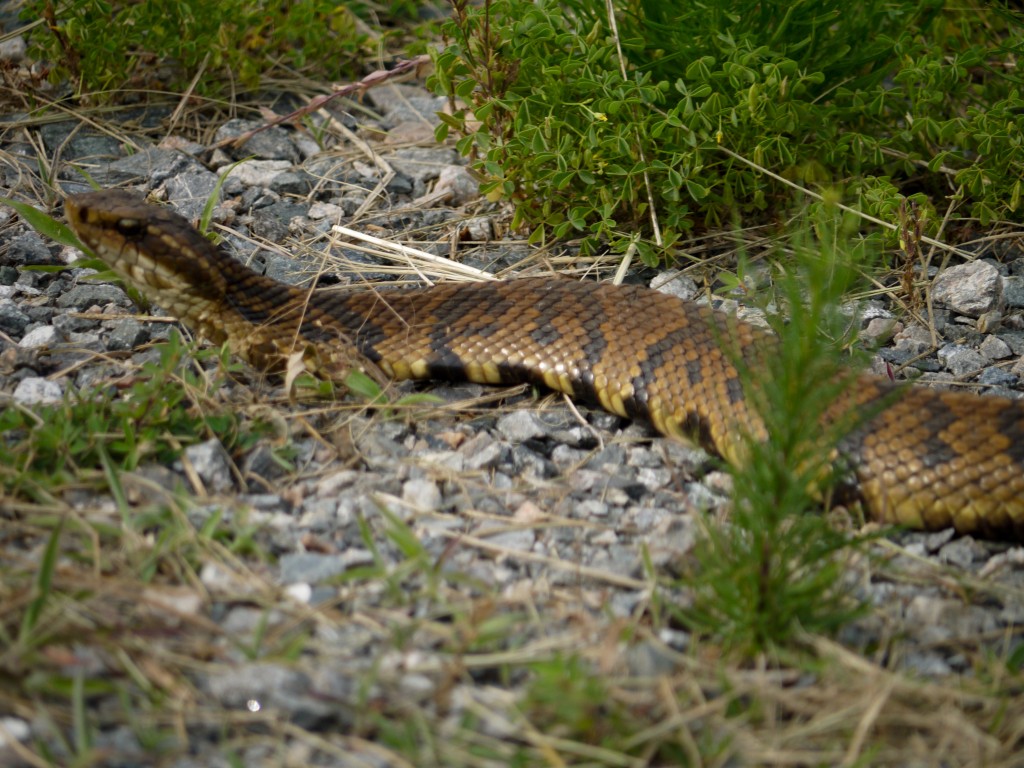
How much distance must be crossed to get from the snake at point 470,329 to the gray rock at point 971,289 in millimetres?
920

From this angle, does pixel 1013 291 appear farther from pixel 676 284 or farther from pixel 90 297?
pixel 90 297

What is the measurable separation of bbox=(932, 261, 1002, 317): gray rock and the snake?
3.02ft

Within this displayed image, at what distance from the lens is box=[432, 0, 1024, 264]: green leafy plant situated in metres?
4.86

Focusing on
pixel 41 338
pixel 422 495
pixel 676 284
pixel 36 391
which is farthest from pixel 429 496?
pixel 676 284

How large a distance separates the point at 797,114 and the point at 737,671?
2832mm

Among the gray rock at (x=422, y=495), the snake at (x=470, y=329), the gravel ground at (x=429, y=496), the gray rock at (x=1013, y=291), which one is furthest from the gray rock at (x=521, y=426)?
the gray rock at (x=1013, y=291)

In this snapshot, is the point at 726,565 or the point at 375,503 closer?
the point at 726,565

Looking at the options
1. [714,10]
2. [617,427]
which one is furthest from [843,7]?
[617,427]

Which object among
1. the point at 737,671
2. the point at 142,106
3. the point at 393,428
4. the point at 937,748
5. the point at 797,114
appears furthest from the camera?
the point at 142,106

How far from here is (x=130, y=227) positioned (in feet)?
13.9

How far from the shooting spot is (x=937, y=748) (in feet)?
8.67

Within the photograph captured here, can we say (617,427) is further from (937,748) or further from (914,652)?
(937,748)

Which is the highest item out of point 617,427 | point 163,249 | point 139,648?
point 163,249

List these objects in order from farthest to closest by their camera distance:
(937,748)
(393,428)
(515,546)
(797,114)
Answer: (797,114)
(393,428)
(515,546)
(937,748)
